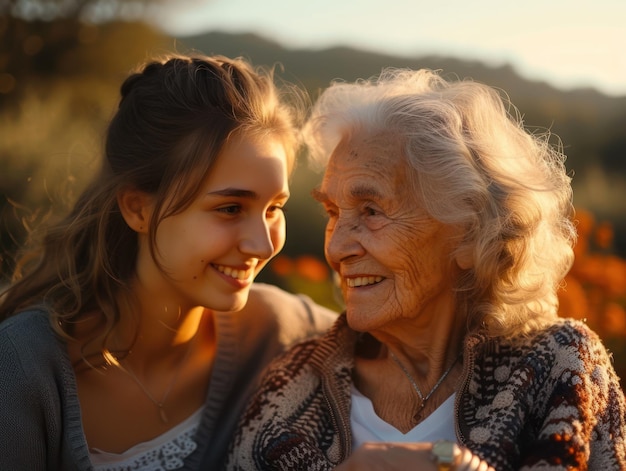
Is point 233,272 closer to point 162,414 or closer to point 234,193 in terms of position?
point 234,193

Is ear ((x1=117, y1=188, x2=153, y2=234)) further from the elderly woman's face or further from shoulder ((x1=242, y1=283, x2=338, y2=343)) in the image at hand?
the elderly woman's face

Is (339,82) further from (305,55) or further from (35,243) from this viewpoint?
(305,55)

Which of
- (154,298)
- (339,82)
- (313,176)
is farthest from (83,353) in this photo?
(313,176)

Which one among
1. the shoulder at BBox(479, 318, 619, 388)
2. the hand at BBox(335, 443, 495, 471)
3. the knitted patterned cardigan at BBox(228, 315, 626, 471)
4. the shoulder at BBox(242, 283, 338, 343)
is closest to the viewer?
the hand at BBox(335, 443, 495, 471)

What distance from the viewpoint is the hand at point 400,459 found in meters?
2.53

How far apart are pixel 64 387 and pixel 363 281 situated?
1.21 meters

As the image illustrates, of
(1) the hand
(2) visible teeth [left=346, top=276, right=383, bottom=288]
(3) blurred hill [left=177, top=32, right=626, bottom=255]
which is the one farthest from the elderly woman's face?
(3) blurred hill [left=177, top=32, right=626, bottom=255]

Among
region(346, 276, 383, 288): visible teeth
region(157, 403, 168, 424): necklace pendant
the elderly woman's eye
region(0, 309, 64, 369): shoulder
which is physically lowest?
region(157, 403, 168, 424): necklace pendant

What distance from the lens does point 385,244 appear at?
3.10 meters

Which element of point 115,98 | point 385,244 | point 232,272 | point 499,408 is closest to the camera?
point 499,408

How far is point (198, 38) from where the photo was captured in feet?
28.5

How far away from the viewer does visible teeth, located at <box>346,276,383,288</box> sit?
3156 millimetres

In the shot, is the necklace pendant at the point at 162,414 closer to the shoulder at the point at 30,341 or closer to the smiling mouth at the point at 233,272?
the shoulder at the point at 30,341

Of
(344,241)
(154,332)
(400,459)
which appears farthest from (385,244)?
(154,332)
